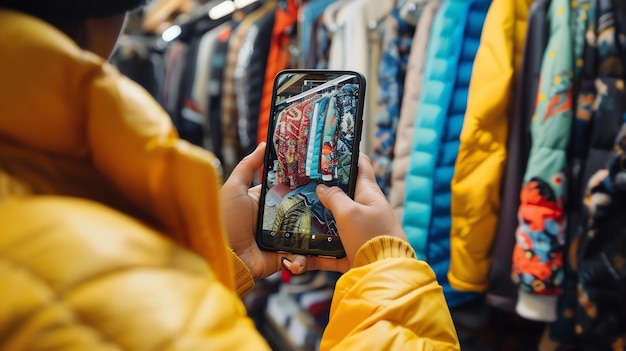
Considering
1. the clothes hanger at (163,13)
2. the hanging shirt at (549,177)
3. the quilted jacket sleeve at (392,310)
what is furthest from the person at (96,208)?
the clothes hanger at (163,13)

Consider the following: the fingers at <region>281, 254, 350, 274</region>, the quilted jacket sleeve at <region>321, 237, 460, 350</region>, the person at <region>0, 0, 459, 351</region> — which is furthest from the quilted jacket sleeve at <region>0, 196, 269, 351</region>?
the fingers at <region>281, 254, 350, 274</region>

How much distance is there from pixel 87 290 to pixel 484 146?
2.16 feet

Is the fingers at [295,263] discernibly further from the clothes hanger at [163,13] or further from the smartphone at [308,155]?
the clothes hanger at [163,13]

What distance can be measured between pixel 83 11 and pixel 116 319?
6.5 inches

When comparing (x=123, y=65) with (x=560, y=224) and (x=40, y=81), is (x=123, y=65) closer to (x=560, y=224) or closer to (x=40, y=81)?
(x=560, y=224)

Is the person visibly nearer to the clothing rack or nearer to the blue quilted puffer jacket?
the clothing rack

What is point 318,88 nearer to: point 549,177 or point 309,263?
point 309,263

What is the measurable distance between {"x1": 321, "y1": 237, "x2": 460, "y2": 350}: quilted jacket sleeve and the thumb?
72 millimetres

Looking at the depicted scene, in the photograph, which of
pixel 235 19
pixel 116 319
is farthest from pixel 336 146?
pixel 235 19

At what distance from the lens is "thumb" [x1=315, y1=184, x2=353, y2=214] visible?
1.48 ft

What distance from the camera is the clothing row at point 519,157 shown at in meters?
0.65

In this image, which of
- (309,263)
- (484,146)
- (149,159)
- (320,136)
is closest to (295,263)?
(309,263)

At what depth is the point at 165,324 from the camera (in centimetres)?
21

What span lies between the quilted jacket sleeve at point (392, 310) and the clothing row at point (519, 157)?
1.20 feet
